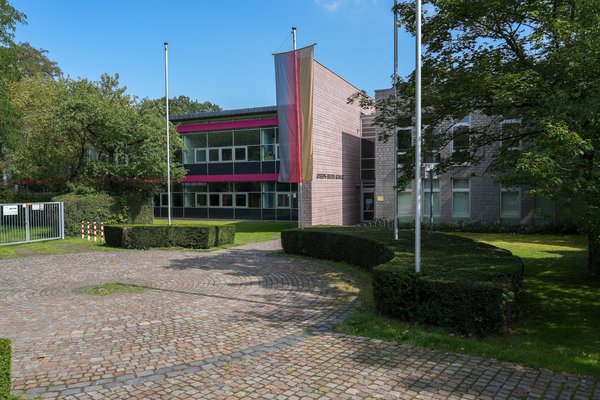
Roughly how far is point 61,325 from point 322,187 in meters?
18.5

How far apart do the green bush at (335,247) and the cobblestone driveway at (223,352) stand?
71.4 inches

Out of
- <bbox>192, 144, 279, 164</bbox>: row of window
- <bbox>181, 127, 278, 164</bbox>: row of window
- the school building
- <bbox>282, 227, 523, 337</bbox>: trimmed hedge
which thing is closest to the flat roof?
the school building

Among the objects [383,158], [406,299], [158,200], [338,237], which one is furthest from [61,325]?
Answer: [158,200]

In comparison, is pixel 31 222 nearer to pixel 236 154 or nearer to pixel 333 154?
pixel 236 154

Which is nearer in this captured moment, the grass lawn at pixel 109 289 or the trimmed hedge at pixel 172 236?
the grass lawn at pixel 109 289

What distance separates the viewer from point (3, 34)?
2017 centimetres

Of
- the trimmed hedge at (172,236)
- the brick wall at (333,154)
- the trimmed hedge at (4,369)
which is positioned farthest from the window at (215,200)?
the trimmed hedge at (4,369)

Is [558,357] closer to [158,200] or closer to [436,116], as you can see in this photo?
[436,116]

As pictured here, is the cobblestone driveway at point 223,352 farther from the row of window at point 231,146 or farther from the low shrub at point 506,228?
the row of window at point 231,146

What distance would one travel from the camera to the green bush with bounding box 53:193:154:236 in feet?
73.0

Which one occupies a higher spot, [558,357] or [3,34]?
[3,34]

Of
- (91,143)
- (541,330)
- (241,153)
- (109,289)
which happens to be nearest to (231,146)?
(241,153)

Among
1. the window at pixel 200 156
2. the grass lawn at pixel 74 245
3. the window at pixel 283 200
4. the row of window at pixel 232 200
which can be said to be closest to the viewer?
the grass lawn at pixel 74 245

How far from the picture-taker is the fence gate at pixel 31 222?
1942cm
